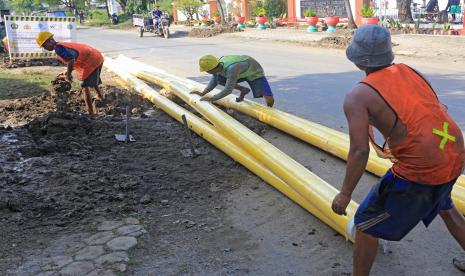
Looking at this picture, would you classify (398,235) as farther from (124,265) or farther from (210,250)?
(124,265)

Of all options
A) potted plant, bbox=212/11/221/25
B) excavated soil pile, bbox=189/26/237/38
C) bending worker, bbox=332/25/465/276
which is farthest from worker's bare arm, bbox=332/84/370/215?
potted plant, bbox=212/11/221/25

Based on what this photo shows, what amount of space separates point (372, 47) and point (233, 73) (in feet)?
13.6

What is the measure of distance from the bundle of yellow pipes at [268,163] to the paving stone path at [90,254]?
1.28m

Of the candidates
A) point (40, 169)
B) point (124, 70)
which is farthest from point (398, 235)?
point (124, 70)

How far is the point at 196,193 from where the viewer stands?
472 cm

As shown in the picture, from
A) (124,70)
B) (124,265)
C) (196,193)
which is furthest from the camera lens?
(124,70)

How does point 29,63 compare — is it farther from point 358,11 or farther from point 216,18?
point 216,18

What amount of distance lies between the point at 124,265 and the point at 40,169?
2349mm

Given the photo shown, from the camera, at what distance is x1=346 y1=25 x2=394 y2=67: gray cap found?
8.38 feet

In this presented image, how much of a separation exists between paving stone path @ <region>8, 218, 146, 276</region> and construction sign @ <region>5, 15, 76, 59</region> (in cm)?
1321

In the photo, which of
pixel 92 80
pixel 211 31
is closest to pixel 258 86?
pixel 92 80

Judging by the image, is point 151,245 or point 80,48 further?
point 80,48

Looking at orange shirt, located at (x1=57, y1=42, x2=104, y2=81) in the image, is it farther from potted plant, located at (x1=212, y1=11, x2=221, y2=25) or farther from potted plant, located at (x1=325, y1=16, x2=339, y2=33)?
potted plant, located at (x1=212, y1=11, x2=221, y2=25)

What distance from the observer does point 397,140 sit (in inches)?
101
